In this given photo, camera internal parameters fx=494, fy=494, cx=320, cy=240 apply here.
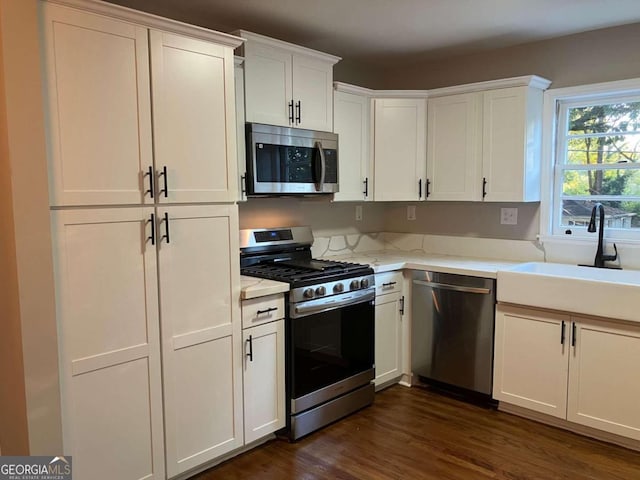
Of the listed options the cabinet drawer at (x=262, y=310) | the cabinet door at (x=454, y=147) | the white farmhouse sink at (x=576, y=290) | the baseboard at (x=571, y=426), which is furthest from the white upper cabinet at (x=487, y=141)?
the cabinet drawer at (x=262, y=310)

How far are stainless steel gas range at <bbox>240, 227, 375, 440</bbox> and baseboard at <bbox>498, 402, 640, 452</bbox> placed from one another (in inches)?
35.4

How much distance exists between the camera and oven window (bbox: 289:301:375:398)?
9.13 ft

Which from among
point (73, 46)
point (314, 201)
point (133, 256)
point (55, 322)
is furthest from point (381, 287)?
point (73, 46)

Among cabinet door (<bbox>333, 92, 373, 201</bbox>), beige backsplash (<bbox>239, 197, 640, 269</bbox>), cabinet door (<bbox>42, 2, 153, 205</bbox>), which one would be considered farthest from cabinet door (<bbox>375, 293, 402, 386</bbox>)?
cabinet door (<bbox>42, 2, 153, 205</bbox>)

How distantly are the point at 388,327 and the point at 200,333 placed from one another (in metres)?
1.53

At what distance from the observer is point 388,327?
137 inches

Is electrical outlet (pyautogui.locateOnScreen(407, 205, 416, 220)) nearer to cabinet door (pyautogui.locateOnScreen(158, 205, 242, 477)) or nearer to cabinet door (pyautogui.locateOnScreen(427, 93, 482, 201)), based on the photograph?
cabinet door (pyautogui.locateOnScreen(427, 93, 482, 201))

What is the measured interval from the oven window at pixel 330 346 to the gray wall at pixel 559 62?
1973 mm

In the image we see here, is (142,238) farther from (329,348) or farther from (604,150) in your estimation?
(604,150)

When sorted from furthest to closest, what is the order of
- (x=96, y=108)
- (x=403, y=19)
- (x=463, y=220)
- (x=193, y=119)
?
(x=463, y=220), (x=403, y=19), (x=193, y=119), (x=96, y=108)

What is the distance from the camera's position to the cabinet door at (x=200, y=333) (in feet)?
7.40

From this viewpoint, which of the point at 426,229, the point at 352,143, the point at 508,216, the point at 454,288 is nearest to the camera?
the point at 454,288

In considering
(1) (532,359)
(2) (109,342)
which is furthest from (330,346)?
(2) (109,342)

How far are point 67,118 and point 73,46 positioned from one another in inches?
10.9
